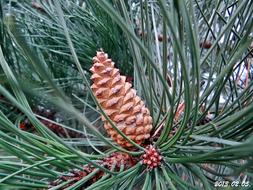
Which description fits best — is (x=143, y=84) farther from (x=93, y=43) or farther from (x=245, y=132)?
(x=93, y=43)

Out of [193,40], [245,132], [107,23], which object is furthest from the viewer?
[107,23]

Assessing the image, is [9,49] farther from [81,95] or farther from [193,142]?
[193,142]

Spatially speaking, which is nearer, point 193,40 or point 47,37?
point 193,40

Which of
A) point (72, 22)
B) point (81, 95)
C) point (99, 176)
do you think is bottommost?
point (99, 176)

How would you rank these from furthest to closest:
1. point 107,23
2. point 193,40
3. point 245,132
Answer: point 107,23 < point 245,132 < point 193,40

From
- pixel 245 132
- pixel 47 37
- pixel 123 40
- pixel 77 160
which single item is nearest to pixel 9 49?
pixel 47 37

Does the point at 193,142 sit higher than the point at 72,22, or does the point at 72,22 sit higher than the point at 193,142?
the point at 72,22
